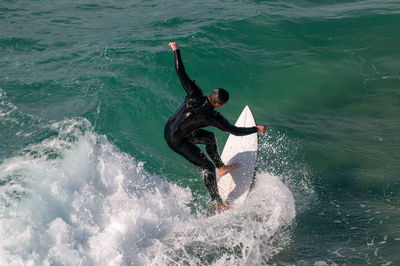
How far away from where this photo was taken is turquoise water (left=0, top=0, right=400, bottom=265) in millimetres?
6098

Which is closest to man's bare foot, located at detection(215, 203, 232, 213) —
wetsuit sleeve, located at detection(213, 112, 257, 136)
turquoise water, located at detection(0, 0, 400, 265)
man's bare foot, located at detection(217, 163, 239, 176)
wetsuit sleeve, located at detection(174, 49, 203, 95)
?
turquoise water, located at detection(0, 0, 400, 265)

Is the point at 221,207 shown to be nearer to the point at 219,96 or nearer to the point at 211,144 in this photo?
the point at 211,144

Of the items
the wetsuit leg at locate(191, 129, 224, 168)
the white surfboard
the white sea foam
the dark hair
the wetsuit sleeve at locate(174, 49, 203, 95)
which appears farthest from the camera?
the white surfboard

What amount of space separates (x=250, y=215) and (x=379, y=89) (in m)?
5.71

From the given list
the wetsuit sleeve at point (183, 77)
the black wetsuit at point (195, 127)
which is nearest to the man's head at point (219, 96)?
the black wetsuit at point (195, 127)

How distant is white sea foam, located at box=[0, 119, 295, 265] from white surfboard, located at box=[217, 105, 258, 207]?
0.24 metres

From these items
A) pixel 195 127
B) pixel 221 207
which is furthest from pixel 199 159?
pixel 221 207

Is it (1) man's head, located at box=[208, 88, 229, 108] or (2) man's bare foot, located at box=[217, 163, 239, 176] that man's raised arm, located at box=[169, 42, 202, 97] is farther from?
(2) man's bare foot, located at box=[217, 163, 239, 176]

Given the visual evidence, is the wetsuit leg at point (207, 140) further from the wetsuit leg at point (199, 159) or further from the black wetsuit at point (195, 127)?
the wetsuit leg at point (199, 159)

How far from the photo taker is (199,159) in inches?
269

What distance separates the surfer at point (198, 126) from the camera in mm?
6262

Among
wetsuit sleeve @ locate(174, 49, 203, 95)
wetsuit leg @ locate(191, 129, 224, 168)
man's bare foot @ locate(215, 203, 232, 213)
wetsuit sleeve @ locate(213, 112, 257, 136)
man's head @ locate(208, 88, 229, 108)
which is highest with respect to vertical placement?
wetsuit sleeve @ locate(174, 49, 203, 95)

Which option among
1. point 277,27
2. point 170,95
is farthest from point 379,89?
point 170,95

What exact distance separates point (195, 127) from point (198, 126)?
51mm
